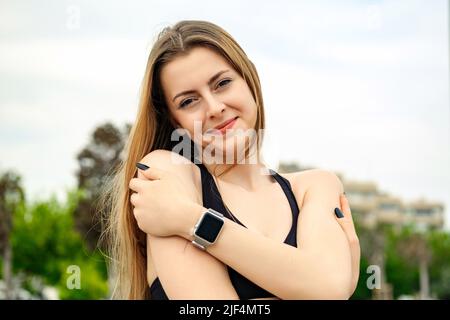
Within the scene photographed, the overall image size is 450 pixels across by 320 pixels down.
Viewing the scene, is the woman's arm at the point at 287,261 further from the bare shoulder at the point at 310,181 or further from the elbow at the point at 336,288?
the bare shoulder at the point at 310,181

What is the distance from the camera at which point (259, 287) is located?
205 centimetres

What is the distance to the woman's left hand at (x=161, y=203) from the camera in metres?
2.02

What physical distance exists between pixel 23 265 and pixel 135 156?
2906 cm

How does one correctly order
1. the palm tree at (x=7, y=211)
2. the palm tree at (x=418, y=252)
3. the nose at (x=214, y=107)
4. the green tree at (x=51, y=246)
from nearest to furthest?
the nose at (x=214, y=107) → the palm tree at (x=7, y=211) → the green tree at (x=51, y=246) → the palm tree at (x=418, y=252)

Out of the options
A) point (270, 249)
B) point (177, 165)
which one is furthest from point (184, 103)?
point (270, 249)

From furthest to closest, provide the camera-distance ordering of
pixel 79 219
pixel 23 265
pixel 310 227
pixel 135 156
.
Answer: pixel 23 265 < pixel 79 219 < pixel 135 156 < pixel 310 227

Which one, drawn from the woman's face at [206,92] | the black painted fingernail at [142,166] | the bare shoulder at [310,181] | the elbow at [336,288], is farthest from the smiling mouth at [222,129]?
the elbow at [336,288]

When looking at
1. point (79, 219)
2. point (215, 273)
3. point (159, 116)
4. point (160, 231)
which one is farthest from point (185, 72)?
point (79, 219)

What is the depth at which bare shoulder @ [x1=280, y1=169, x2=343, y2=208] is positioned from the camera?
2352 mm

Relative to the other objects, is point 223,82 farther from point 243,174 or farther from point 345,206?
point 345,206

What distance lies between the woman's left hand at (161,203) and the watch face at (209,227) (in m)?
0.05

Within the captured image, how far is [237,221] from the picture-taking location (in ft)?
7.10
